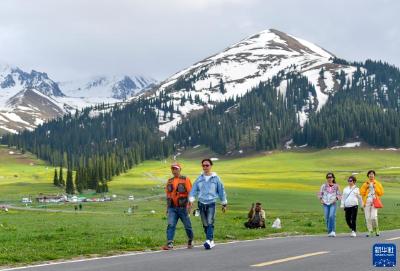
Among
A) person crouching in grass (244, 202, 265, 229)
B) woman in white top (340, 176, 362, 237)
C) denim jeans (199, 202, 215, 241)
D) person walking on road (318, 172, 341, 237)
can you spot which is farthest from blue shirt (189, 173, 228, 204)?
person crouching in grass (244, 202, 265, 229)

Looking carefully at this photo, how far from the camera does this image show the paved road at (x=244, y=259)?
50.6ft

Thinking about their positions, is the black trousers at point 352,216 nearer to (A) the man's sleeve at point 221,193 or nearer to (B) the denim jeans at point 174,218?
(A) the man's sleeve at point 221,193

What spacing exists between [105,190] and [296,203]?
190 ft

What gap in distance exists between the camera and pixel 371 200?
27125 millimetres

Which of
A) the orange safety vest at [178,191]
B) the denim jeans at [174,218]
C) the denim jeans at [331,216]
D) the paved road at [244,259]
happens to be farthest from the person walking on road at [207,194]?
the denim jeans at [331,216]

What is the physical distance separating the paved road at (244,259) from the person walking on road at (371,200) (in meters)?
5.27

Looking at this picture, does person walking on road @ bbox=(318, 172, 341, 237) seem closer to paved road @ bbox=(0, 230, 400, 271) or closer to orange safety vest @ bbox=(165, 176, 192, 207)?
paved road @ bbox=(0, 230, 400, 271)

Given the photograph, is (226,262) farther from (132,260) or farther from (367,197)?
(367,197)

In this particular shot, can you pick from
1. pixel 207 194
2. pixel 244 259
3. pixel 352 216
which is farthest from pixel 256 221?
pixel 244 259

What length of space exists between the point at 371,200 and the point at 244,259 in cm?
1193

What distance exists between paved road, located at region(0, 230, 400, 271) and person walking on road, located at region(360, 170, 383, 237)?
5.27 m

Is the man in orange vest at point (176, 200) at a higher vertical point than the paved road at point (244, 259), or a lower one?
higher

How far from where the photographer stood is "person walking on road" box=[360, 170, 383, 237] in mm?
26875

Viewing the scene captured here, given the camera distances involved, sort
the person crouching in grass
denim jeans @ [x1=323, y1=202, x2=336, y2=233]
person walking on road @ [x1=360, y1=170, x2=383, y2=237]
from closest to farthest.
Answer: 1. person walking on road @ [x1=360, y1=170, x2=383, y2=237]
2. denim jeans @ [x1=323, y1=202, x2=336, y2=233]
3. the person crouching in grass
